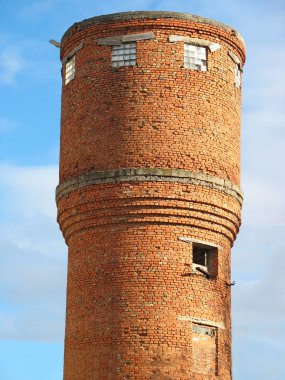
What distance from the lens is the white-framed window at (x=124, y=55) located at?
24219 millimetres

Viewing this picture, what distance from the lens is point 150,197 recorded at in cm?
2320

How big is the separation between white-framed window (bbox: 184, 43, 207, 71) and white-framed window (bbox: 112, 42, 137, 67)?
4.18 feet

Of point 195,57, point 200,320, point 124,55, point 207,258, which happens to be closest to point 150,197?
point 207,258

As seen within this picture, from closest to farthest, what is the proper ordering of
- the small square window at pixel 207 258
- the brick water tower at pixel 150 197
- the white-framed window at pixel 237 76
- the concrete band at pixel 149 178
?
the brick water tower at pixel 150 197, the concrete band at pixel 149 178, the small square window at pixel 207 258, the white-framed window at pixel 237 76

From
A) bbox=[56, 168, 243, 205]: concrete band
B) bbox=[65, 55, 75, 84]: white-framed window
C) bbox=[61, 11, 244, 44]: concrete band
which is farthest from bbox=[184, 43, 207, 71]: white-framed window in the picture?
bbox=[65, 55, 75, 84]: white-framed window

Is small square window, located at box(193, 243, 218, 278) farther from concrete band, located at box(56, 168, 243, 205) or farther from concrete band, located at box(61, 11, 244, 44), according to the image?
concrete band, located at box(61, 11, 244, 44)

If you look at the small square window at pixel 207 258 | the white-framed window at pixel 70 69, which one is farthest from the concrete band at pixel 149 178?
the white-framed window at pixel 70 69

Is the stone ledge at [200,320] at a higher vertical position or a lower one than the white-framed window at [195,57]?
lower

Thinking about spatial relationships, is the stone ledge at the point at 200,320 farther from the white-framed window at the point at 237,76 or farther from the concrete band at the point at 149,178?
the white-framed window at the point at 237,76

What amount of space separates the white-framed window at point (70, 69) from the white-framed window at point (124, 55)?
146 centimetres

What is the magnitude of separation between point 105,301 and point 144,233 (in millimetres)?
1808

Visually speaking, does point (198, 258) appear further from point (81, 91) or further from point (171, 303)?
point (81, 91)

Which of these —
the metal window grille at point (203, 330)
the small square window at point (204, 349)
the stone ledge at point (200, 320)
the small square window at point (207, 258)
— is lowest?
the small square window at point (204, 349)

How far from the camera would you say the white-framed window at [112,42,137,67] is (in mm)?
24219
